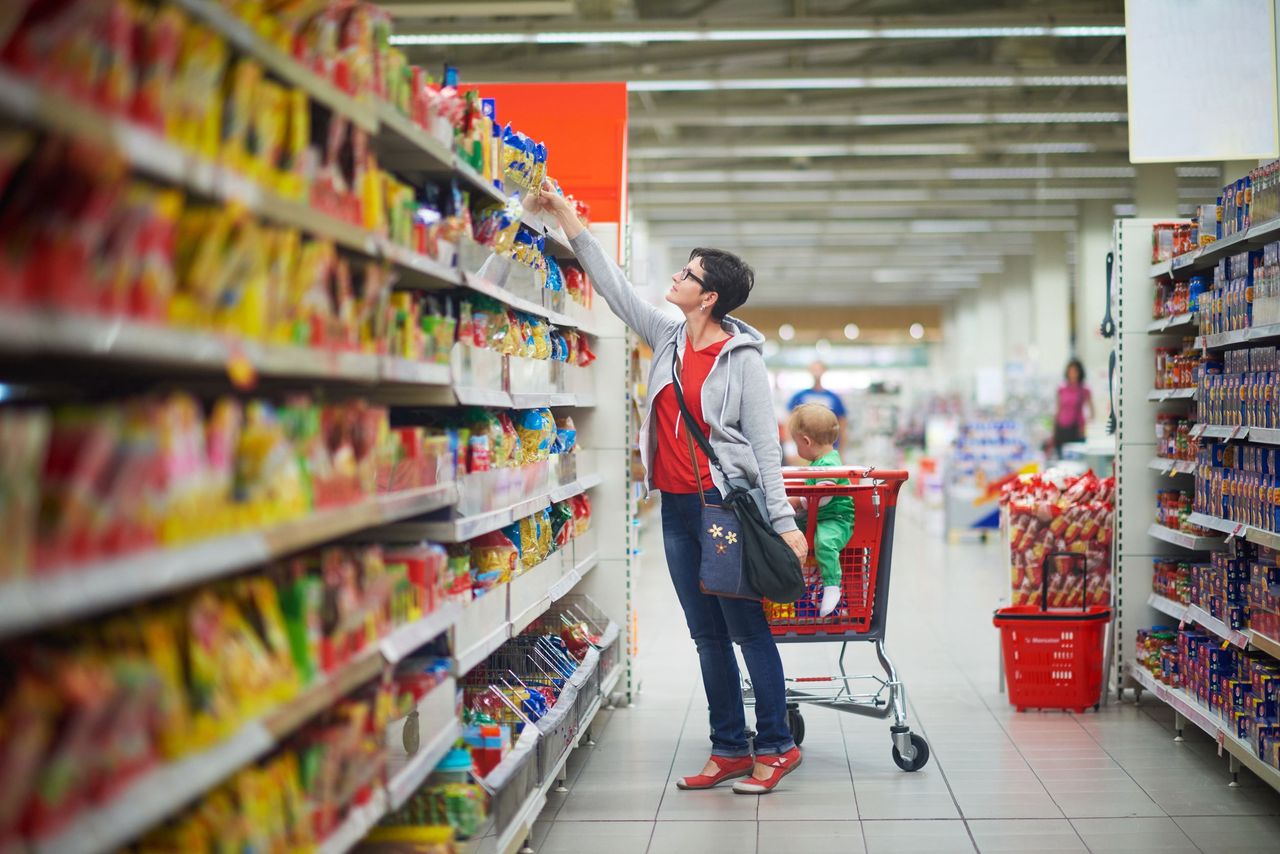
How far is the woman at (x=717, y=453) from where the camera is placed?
420 cm

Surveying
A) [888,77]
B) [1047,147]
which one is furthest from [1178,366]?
[1047,147]

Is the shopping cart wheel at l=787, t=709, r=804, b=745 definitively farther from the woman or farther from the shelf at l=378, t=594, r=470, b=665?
the shelf at l=378, t=594, r=470, b=665

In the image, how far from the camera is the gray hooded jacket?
4.16 meters

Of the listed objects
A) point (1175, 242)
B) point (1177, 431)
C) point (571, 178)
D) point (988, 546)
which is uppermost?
point (571, 178)

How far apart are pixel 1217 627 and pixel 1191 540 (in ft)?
1.99

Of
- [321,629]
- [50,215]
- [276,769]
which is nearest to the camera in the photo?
[50,215]

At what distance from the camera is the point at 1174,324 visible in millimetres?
5145

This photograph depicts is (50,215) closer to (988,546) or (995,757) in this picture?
(995,757)

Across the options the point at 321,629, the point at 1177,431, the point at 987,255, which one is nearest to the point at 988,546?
the point at 1177,431

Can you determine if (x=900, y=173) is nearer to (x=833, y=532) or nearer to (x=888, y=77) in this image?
(x=888, y=77)

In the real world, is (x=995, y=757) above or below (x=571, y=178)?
below

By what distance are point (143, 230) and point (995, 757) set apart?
408 centimetres

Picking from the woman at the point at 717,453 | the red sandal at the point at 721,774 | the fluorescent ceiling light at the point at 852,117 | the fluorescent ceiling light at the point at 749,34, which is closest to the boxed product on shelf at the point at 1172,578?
the woman at the point at 717,453

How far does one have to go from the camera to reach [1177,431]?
210 inches
